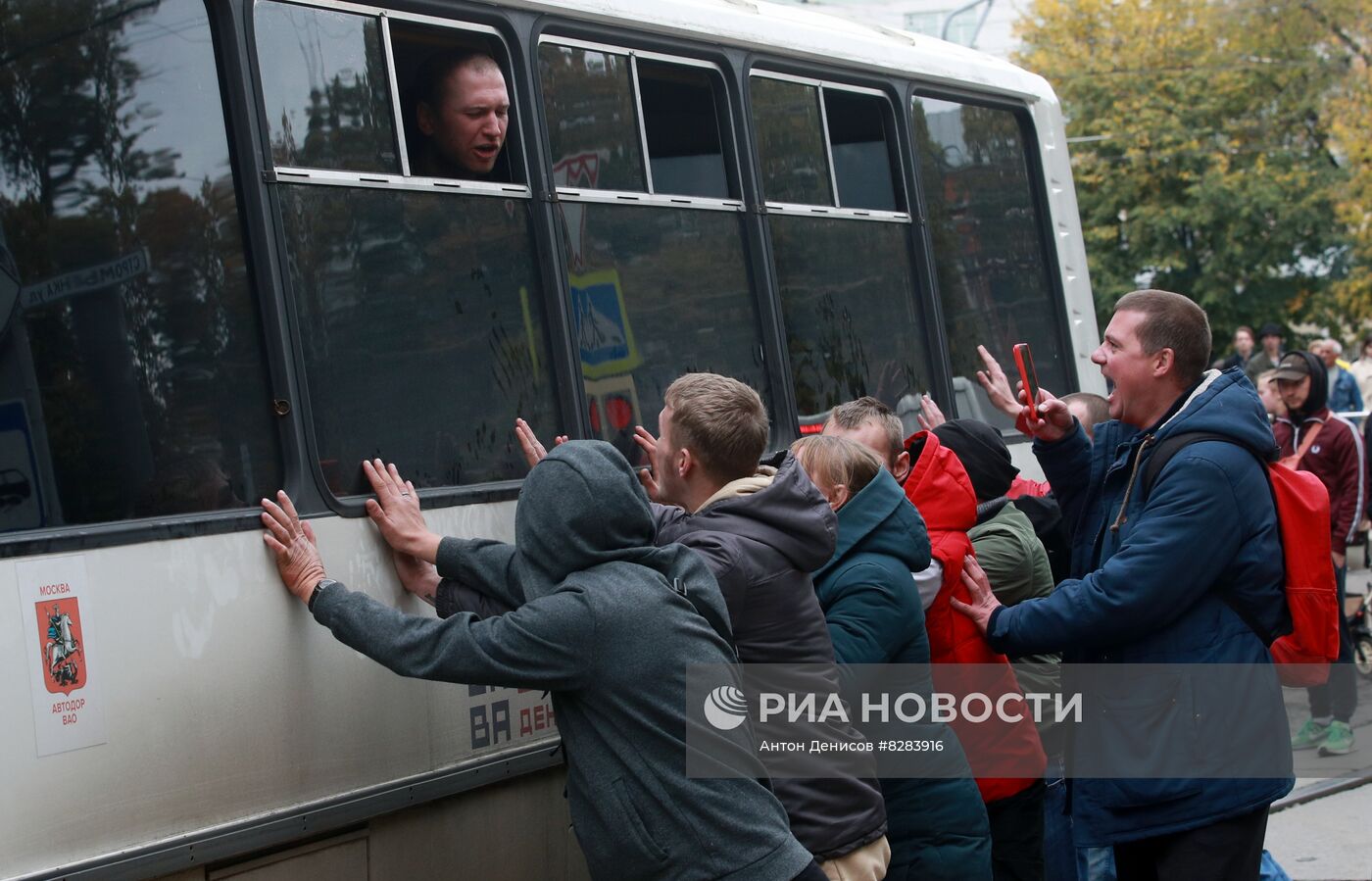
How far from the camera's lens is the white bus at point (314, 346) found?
10.3 ft

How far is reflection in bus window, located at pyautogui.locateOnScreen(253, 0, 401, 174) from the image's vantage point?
A: 3689mm

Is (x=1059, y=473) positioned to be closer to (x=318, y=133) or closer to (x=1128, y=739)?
(x=1128, y=739)

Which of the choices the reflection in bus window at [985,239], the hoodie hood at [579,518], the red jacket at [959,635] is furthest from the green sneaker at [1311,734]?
the hoodie hood at [579,518]

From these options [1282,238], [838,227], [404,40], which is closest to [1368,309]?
[1282,238]

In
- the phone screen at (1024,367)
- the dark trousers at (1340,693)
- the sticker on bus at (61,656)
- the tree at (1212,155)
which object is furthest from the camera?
the tree at (1212,155)

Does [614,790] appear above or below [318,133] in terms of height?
below

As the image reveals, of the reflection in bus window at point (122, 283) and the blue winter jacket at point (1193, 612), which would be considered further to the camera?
the blue winter jacket at point (1193, 612)

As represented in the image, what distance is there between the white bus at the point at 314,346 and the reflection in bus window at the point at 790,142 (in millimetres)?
17

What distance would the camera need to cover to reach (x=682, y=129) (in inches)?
190

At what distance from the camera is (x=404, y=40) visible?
397 centimetres

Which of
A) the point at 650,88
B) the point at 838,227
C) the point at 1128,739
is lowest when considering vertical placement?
the point at 1128,739

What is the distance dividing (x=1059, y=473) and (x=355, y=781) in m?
2.10

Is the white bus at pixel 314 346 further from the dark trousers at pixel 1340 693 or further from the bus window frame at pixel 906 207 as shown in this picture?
the dark trousers at pixel 1340 693

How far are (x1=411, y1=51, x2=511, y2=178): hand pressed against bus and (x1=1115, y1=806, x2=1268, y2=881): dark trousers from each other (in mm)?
2367
